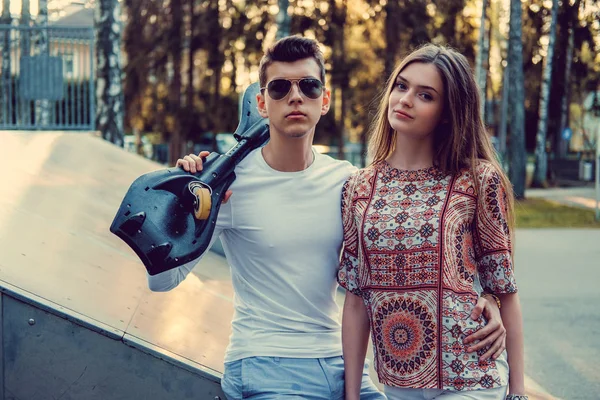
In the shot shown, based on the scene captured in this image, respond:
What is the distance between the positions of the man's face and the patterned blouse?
1.28ft

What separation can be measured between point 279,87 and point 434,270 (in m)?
0.83

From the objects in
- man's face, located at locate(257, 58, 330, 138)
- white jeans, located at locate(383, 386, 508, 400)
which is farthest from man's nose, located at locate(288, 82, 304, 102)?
white jeans, located at locate(383, 386, 508, 400)

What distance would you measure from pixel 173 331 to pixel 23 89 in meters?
9.49

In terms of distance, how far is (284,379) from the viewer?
258cm

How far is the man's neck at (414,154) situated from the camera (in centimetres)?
268

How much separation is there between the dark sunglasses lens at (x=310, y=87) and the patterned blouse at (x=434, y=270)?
445mm

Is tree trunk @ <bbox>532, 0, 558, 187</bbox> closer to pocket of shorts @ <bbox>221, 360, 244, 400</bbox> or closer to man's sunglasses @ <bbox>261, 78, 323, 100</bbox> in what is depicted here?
man's sunglasses @ <bbox>261, 78, 323, 100</bbox>

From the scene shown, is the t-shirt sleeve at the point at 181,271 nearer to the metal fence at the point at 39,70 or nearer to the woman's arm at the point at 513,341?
the woman's arm at the point at 513,341

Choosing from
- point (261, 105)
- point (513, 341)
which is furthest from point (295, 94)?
point (513, 341)

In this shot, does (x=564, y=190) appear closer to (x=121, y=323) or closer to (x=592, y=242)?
(x=592, y=242)

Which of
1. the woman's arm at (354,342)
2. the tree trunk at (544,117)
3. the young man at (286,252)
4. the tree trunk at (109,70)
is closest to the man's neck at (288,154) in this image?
the young man at (286,252)

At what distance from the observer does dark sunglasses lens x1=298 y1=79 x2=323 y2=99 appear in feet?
9.17

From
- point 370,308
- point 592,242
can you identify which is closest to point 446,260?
point 370,308

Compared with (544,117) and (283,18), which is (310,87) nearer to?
(283,18)
